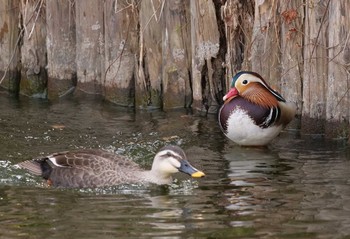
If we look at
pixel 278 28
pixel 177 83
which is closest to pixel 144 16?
pixel 177 83

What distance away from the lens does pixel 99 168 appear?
1045 cm

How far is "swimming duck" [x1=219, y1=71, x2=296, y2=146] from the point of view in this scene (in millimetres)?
11891

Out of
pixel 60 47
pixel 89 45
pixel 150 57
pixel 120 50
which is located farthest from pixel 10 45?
pixel 150 57

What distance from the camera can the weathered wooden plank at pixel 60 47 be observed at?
13828mm

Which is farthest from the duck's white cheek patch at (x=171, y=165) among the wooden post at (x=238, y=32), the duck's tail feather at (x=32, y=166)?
the wooden post at (x=238, y=32)

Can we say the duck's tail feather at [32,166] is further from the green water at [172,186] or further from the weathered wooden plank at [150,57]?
the weathered wooden plank at [150,57]

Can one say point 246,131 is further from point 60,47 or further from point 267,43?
point 60,47

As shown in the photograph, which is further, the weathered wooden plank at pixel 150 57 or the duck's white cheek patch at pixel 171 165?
the weathered wooden plank at pixel 150 57

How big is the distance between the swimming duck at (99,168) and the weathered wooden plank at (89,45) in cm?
321

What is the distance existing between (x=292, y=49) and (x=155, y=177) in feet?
8.10

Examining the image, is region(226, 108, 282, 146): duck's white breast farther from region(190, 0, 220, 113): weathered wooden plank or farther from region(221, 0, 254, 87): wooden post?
region(190, 0, 220, 113): weathered wooden plank

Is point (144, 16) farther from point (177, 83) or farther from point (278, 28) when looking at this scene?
point (278, 28)

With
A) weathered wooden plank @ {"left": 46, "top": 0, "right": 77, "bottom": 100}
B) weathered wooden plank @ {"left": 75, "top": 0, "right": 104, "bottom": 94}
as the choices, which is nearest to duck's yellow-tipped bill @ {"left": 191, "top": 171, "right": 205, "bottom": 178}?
weathered wooden plank @ {"left": 75, "top": 0, "right": 104, "bottom": 94}

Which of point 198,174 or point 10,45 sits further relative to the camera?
point 10,45
